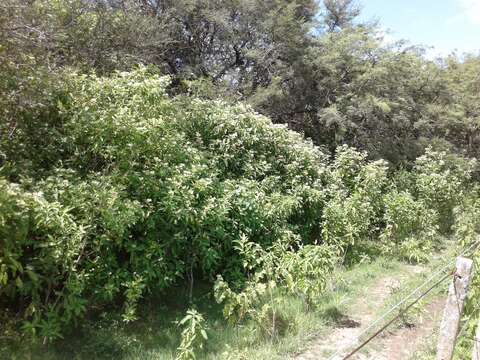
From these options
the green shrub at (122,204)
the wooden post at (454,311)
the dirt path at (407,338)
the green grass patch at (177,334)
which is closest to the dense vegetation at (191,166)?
the green shrub at (122,204)

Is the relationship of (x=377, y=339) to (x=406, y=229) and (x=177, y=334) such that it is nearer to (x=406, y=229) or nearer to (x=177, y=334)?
(x=177, y=334)

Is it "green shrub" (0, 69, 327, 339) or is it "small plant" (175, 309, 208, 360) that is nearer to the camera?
"green shrub" (0, 69, 327, 339)

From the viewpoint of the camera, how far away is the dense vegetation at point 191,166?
3.93 meters

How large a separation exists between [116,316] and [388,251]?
17.3 feet

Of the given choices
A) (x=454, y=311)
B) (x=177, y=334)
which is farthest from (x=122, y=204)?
(x=454, y=311)

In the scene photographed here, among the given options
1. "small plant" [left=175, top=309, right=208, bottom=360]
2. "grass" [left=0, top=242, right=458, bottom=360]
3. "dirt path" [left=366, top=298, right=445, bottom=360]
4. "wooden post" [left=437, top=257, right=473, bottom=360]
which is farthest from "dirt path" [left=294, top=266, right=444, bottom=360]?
"small plant" [left=175, top=309, right=208, bottom=360]

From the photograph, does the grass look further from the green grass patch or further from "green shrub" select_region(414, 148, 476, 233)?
"green shrub" select_region(414, 148, 476, 233)

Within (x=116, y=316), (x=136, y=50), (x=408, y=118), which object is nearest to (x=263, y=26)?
(x=136, y=50)

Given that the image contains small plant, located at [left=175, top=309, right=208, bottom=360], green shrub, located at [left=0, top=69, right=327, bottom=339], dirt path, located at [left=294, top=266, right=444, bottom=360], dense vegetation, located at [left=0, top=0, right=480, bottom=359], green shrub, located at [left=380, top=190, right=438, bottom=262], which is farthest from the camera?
green shrub, located at [left=380, top=190, right=438, bottom=262]

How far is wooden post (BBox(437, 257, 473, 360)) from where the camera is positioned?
334 cm

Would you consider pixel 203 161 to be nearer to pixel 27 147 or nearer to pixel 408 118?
pixel 27 147

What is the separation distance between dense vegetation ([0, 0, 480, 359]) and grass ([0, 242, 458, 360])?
0.16 metres

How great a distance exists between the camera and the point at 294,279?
504 cm

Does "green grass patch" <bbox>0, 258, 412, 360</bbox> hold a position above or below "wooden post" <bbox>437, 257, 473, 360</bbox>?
below
